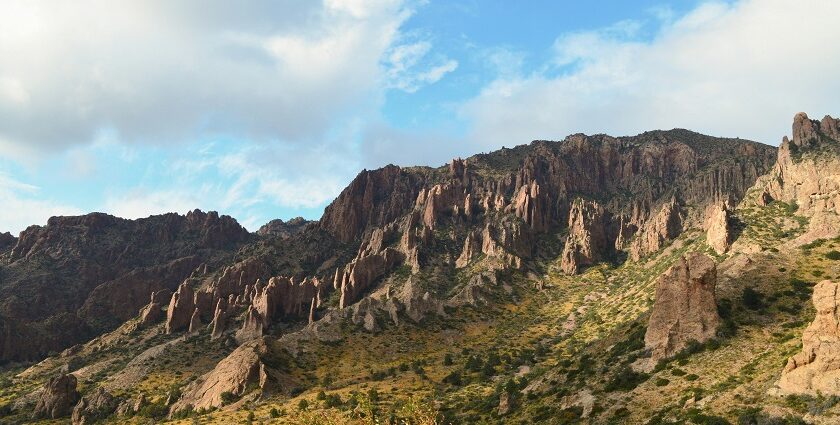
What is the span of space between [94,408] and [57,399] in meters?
15.7

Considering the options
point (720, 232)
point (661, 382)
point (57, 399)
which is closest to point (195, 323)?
point (57, 399)

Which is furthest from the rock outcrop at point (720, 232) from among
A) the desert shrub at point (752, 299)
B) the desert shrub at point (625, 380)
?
the desert shrub at point (625, 380)

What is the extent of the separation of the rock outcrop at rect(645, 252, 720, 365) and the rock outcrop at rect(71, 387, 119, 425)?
107009mm

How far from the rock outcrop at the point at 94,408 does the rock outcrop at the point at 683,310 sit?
107 m

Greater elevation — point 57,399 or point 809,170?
point 809,170

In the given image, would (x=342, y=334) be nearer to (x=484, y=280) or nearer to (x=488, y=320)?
(x=488, y=320)

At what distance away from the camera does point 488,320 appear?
15550 centimetres

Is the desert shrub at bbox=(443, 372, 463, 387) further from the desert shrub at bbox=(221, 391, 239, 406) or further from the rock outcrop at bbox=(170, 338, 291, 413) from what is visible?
the desert shrub at bbox=(221, 391, 239, 406)

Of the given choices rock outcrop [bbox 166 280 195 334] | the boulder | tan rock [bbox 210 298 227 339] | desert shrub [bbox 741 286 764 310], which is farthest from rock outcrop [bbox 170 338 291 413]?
rock outcrop [bbox 166 280 195 334]

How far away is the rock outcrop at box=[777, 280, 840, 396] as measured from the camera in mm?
40000

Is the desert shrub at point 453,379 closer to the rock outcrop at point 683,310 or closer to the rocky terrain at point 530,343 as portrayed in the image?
the rocky terrain at point 530,343

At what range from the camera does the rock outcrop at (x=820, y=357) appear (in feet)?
131

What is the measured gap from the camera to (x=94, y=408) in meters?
116

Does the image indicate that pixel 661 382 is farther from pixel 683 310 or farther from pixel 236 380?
pixel 236 380
